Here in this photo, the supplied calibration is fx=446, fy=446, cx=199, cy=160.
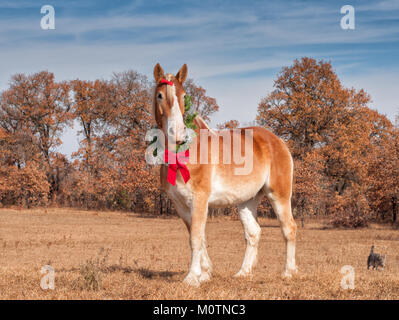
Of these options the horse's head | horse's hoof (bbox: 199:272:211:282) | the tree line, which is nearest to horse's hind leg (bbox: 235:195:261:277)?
horse's hoof (bbox: 199:272:211:282)

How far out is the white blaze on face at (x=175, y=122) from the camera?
21.7 feet

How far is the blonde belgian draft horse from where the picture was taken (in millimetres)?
6781

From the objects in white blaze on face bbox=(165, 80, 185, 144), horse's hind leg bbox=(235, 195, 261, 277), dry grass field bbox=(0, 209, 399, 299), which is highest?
white blaze on face bbox=(165, 80, 185, 144)

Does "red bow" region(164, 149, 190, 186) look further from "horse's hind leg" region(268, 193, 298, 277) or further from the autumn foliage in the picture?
the autumn foliage

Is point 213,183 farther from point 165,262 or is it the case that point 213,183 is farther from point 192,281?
point 165,262

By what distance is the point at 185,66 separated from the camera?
7.13m

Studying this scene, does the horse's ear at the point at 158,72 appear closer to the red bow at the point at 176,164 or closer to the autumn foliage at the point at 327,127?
the red bow at the point at 176,164

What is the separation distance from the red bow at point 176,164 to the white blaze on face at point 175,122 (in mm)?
306

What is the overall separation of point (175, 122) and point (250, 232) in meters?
2.71

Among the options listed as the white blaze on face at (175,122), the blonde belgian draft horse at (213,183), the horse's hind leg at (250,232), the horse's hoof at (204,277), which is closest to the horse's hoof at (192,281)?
the blonde belgian draft horse at (213,183)

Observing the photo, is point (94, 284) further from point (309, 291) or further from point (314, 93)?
point (314, 93)

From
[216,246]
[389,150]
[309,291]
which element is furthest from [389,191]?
[309,291]

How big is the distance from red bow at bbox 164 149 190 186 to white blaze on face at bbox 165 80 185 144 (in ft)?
1.01
